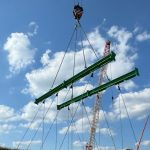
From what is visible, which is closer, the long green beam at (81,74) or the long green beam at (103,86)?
the long green beam at (81,74)

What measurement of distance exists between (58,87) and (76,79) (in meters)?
4.16

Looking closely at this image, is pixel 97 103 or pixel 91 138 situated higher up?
pixel 97 103

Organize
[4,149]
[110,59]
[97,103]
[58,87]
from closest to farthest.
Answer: [110,59], [58,87], [4,149], [97,103]

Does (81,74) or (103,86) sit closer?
(81,74)

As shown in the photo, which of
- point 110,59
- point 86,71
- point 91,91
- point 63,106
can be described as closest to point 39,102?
point 63,106

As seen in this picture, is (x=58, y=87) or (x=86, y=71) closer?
(x=86, y=71)

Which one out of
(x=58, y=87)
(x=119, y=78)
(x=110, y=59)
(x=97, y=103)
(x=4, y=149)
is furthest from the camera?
(x=97, y=103)

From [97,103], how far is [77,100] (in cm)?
7663

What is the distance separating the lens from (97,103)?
402 feet

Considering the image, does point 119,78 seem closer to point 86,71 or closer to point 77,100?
point 86,71

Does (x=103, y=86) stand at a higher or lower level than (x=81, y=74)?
higher

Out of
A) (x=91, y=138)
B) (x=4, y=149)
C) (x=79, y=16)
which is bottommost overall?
(x=4, y=149)

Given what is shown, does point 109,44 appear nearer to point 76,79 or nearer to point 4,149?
point 4,149

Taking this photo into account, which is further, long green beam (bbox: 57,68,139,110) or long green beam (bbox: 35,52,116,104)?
long green beam (bbox: 57,68,139,110)
